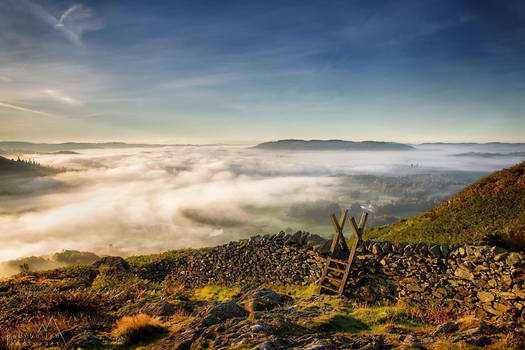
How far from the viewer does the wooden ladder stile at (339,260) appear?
34.2ft

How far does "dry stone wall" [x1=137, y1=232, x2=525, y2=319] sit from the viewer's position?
25.8 ft

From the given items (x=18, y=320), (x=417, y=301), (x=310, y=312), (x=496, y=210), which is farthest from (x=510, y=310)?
(x=18, y=320)

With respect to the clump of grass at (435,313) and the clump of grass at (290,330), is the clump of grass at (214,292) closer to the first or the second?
the clump of grass at (290,330)

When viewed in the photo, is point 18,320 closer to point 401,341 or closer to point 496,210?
point 401,341

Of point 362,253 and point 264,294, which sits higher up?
point 362,253

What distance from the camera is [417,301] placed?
934cm

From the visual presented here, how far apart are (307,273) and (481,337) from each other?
31.9ft

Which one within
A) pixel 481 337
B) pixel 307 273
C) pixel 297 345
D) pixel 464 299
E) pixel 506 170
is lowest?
pixel 307 273

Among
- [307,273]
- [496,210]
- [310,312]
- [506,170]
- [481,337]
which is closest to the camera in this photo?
[481,337]

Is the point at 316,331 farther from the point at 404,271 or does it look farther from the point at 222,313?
the point at 404,271

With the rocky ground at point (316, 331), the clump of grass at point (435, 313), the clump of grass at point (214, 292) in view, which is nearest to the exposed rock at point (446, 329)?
the rocky ground at point (316, 331)

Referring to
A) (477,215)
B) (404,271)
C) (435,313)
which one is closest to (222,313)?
(435,313)

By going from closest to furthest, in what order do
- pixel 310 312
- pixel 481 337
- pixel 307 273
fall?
pixel 481 337
pixel 310 312
pixel 307 273

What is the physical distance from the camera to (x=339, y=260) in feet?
36.3
